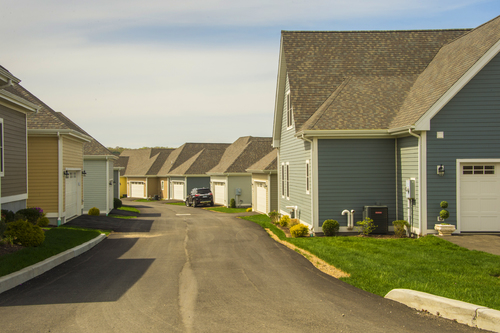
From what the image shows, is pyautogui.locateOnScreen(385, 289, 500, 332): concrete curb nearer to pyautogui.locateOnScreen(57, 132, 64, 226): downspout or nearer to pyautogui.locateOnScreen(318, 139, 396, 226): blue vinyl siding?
pyautogui.locateOnScreen(318, 139, 396, 226): blue vinyl siding

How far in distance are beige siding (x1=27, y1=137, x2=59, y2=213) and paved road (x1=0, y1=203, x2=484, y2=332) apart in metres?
8.36

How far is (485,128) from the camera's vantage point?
45.4 feet

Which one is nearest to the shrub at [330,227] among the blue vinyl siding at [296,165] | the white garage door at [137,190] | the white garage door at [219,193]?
the blue vinyl siding at [296,165]

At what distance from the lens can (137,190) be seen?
60344mm

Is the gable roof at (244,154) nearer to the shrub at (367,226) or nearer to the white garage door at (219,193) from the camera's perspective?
the white garage door at (219,193)

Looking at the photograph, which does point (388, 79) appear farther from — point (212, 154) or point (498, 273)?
point (212, 154)

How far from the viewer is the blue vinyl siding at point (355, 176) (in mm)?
15609

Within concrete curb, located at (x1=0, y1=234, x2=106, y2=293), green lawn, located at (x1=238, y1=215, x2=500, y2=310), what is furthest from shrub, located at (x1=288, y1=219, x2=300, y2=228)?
concrete curb, located at (x1=0, y1=234, x2=106, y2=293)

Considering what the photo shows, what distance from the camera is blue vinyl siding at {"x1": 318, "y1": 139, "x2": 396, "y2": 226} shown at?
1561cm

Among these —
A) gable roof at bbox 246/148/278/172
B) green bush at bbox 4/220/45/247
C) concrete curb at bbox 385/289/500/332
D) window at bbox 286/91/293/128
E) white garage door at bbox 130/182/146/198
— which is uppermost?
window at bbox 286/91/293/128

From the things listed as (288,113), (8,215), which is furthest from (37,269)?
(288,113)

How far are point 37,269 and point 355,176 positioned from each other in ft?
36.4

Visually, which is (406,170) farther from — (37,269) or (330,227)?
(37,269)

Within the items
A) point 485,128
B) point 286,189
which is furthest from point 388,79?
point 286,189
